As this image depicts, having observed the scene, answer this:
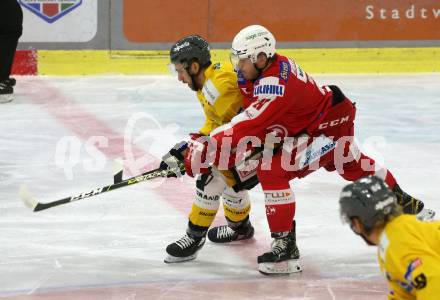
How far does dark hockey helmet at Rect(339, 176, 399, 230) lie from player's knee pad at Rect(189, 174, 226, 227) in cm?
157

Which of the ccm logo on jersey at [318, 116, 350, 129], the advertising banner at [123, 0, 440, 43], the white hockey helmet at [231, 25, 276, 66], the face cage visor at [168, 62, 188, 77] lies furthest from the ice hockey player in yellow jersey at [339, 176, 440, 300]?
the advertising banner at [123, 0, 440, 43]

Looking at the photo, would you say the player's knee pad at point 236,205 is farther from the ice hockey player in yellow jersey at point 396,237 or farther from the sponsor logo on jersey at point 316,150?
the ice hockey player in yellow jersey at point 396,237

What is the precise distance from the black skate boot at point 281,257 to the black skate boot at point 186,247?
331mm

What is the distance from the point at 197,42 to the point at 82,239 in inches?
42.6

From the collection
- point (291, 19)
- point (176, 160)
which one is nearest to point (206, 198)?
point (176, 160)

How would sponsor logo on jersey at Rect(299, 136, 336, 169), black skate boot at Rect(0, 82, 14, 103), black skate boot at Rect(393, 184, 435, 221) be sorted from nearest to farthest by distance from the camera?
sponsor logo on jersey at Rect(299, 136, 336, 169), black skate boot at Rect(393, 184, 435, 221), black skate boot at Rect(0, 82, 14, 103)

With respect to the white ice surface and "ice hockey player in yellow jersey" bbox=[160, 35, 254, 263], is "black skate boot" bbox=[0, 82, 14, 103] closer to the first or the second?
the white ice surface

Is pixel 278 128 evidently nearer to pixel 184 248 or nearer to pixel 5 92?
pixel 184 248

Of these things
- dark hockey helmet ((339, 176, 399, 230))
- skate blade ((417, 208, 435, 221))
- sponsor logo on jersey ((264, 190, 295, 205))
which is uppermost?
dark hockey helmet ((339, 176, 399, 230))

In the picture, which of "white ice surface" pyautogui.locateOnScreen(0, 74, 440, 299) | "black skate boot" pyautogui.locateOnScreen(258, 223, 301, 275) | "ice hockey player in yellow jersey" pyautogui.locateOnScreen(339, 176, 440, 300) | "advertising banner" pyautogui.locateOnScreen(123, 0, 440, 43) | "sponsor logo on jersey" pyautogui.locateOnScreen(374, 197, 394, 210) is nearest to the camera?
"ice hockey player in yellow jersey" pyautogui.locateOnScreen(339, 176, 440, 300)

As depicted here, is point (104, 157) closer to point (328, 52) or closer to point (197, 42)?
point (197, 42)

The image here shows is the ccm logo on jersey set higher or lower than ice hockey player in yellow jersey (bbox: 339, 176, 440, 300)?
lower

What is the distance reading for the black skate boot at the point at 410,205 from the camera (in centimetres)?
457

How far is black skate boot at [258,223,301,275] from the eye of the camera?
4148mm
